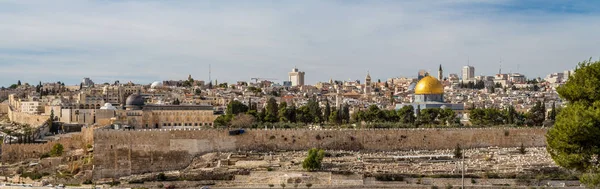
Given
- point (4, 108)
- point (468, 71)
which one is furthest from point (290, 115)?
point (468, 71)

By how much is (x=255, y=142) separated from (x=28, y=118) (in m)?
39.1

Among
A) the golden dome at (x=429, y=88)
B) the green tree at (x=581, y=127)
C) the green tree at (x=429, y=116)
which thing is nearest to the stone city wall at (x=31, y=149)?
the green tree at (x=429, y=116)

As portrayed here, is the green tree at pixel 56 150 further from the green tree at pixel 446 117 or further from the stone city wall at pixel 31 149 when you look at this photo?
the green tree at pixel 446 117

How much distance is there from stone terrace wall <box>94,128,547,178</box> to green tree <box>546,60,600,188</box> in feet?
52.9

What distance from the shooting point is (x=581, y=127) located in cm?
1814

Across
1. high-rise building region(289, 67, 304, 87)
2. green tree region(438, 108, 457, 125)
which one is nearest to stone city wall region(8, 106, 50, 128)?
green tree region(438, 108, 457, 125)

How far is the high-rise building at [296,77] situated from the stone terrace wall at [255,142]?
104m

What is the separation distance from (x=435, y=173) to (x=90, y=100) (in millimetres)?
45530

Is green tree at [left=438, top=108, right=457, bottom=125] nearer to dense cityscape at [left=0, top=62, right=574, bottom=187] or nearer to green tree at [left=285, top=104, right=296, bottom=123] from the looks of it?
dense cityscape at [left=0, top=62, right=574, bottom=187]

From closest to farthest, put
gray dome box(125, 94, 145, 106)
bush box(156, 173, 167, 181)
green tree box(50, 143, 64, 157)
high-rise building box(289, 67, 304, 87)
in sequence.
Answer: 1. bush box(156, 173, 167, 181)
2. green tree box(50, 143, 64, 157)
3. gray dome box(125, 94, 145, 106)
4. high-rise building box(289, 67, 304, 87)

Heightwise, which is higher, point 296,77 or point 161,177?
point 296,77

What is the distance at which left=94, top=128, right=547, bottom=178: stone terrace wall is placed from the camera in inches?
1358

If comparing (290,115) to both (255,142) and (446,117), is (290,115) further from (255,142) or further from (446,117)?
(255,142)

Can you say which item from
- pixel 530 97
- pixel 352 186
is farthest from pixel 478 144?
pixel 530 97
